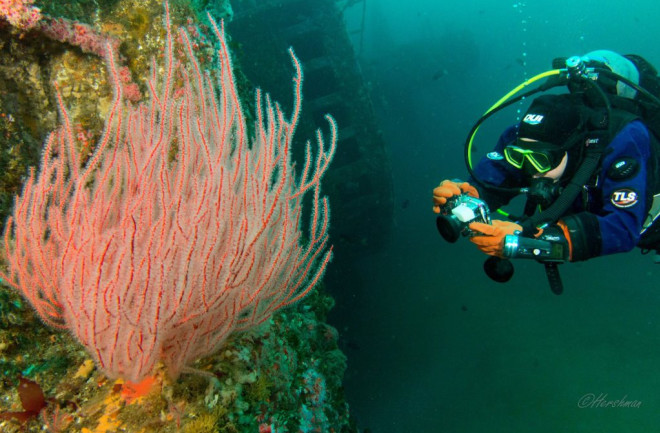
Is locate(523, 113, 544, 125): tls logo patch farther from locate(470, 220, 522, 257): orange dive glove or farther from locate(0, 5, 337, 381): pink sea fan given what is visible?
locate(0, 5, 337, 381): pink sea fan

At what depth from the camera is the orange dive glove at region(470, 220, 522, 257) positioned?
2770 millimetres

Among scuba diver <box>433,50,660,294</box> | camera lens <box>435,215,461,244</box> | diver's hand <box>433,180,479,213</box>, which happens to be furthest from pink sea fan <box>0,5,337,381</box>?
scuba diver <box>433,50,660,294</box>

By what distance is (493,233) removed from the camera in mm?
2773

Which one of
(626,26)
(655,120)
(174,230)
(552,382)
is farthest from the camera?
(626,26)

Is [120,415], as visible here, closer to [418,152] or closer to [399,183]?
[399,183]

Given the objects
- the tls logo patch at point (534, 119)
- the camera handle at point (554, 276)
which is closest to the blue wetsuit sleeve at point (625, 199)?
the camera handle at point (554, 276)

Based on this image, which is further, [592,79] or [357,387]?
[357,387]

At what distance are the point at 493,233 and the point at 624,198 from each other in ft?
3.47

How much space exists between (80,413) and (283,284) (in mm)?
1339

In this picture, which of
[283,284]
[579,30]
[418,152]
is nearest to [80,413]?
[283,284]

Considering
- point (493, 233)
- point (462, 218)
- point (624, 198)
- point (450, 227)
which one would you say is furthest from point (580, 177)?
point (450, 227)

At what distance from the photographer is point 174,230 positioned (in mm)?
1866

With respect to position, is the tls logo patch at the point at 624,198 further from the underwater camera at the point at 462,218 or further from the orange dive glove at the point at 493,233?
Result: the underwater camera at the point at 462,218

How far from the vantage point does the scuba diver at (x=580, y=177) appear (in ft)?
8.98
